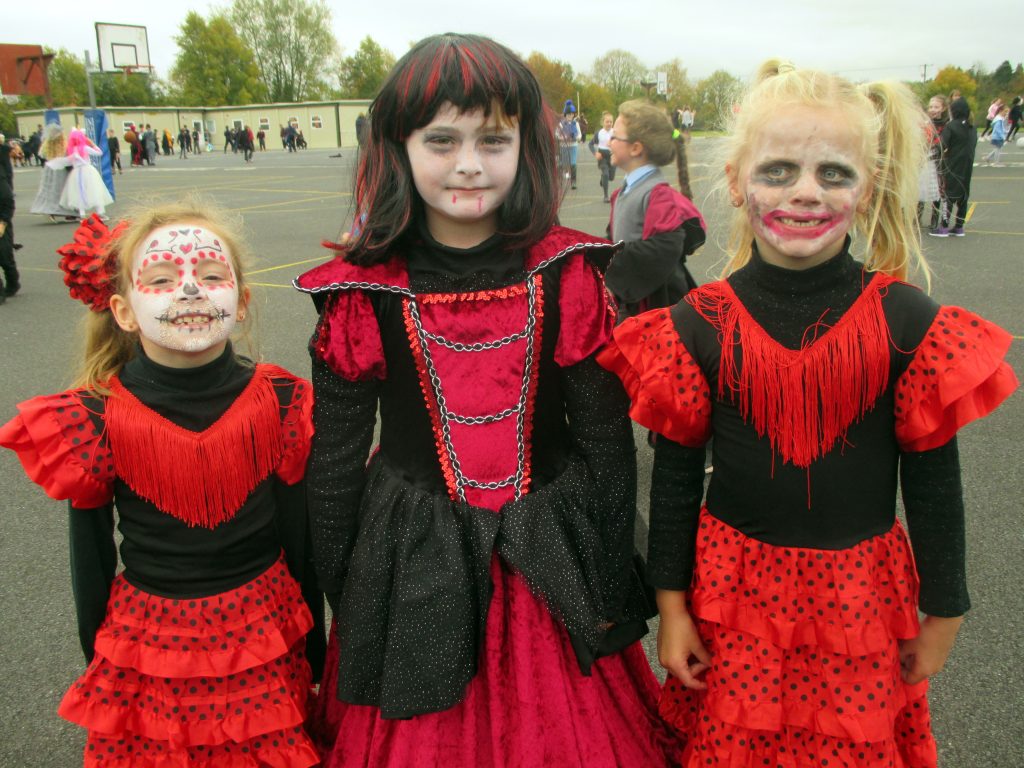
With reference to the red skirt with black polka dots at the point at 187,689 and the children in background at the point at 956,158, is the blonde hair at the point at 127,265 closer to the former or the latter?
the red skirt with black polka dots at the point at 187,689

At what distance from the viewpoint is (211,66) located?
206ft

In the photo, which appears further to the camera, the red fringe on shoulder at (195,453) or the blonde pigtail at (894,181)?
the red fringe on shoulder at (195,453)

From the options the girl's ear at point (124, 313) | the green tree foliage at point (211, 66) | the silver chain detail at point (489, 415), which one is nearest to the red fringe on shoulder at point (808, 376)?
the silver chain detail at point (489, 415)

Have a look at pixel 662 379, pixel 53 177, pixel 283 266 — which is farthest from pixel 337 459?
pixel 53 177

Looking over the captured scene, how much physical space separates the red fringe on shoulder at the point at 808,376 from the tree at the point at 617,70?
71282 millimetres

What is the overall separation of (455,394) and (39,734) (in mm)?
1663

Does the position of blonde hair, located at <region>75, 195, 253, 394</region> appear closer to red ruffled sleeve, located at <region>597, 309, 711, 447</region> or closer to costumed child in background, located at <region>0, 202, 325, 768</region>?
costumed child in background, located at <region>0, 202, 325, 768</region>

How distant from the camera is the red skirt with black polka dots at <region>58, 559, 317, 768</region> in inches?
71.0

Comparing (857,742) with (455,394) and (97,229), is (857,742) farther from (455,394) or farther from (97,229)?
(97,229)

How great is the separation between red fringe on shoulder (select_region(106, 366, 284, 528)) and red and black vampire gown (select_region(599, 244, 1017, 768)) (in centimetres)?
86

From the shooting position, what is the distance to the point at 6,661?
2666mm

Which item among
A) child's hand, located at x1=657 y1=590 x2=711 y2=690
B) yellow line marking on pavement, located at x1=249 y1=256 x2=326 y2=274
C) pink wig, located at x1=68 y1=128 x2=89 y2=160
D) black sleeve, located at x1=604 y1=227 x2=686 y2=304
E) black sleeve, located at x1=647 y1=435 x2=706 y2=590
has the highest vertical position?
pink wig, located at x1=68 y1=128 x2=89 y2=160

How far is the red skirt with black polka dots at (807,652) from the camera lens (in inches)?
59.2

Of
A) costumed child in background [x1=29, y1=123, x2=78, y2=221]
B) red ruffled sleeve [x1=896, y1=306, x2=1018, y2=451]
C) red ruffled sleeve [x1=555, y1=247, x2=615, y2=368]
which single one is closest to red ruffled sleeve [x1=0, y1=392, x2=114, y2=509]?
red ruffled sleeve [x1=555, y1=247, x2=615, y2=368]
